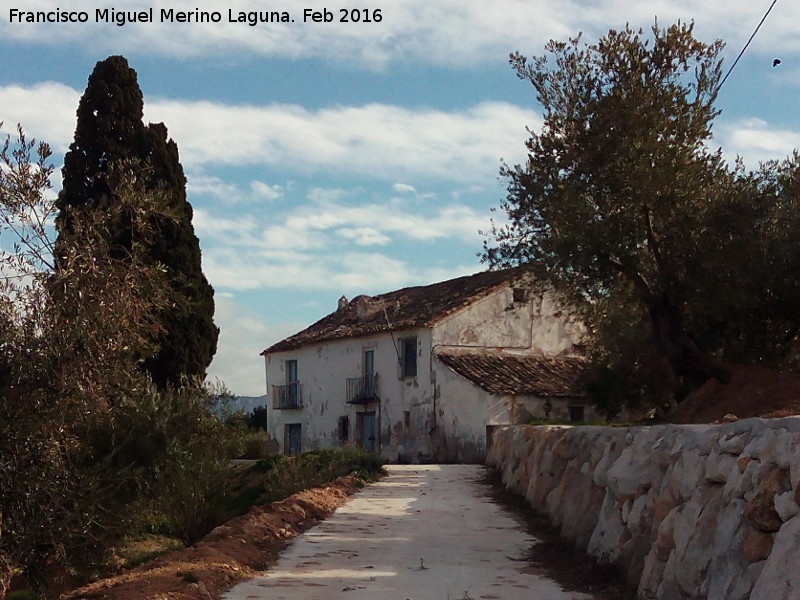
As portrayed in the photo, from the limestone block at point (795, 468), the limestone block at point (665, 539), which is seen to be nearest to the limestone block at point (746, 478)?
the limestone block at point (795, 468)

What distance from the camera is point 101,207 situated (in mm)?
9750

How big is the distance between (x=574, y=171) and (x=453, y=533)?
228 inches

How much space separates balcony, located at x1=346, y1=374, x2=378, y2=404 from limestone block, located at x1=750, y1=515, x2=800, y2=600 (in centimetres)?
3128

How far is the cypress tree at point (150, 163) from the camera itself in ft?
76.6

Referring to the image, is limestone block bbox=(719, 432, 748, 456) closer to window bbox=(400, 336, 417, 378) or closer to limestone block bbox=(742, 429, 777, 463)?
limestone block bbox=(742, 429, 777, 463)

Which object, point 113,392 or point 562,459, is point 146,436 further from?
point 562,459

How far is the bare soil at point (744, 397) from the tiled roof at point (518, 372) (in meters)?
16.2

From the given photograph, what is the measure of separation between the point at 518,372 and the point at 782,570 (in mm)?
27963

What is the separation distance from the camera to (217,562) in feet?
27.8

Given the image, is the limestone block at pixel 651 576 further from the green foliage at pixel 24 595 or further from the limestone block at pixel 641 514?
the green foliage at pixel 24 595

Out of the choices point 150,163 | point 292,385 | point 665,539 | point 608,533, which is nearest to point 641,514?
point 608,533

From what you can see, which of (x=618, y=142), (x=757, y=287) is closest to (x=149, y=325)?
(x=618, y=142)

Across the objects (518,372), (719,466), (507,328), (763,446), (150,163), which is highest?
(150,163)

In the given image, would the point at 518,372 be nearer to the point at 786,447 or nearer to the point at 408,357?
the point at 408,357
